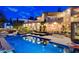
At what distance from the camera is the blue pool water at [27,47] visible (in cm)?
246

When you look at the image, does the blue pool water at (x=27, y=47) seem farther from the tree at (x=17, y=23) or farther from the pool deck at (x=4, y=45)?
the tree at (x=17, y=23)

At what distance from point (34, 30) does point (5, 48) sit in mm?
481

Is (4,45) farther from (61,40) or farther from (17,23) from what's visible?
(61,40)

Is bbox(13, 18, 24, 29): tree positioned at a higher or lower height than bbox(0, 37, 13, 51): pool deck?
higher

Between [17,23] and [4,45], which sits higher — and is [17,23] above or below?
above

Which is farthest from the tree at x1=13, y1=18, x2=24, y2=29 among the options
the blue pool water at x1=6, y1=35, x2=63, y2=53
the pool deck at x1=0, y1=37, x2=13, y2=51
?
the pool deck at x1=0, y1=37, x2=13, y2=51

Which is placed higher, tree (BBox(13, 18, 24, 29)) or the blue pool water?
tree (BBox(13, 18, 24, 29))

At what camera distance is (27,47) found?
97.0 inches

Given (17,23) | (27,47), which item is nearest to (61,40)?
(27,47)

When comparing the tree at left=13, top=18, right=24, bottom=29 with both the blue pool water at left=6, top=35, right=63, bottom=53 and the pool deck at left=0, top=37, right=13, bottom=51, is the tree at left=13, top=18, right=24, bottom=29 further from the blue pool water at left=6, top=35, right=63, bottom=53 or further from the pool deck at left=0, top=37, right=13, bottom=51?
the pool deck at left=0, top=37, right=13, bottom=51

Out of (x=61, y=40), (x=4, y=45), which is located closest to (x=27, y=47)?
(x=4, y=45)

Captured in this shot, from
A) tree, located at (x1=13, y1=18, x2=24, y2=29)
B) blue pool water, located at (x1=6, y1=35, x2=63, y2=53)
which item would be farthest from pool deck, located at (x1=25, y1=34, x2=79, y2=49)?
tree, located at (x1=13, y1=18, x2=24, y2=29)

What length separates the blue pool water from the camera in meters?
2.46
